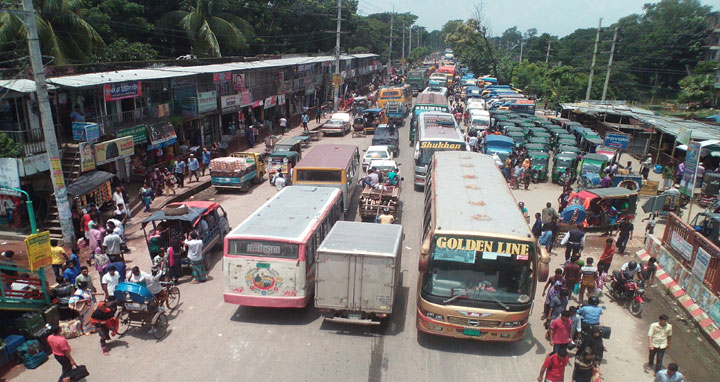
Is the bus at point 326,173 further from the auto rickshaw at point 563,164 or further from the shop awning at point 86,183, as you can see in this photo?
the auto rickshaw at point 563,164

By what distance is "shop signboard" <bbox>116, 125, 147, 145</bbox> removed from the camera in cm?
1968

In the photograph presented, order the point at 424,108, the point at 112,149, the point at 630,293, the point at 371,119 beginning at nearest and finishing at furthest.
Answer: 1. the point at 630,293
2. the point at 112,149
3. the point at 424,108
4. the point at 371,119

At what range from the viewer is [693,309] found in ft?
39.1

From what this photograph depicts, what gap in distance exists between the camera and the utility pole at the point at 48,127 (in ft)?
43.8

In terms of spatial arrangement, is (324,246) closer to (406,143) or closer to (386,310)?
(386,310)

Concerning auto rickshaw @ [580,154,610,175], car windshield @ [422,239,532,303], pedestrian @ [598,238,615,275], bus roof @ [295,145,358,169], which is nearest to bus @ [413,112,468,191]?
bus roof @ [295,145,358,169]

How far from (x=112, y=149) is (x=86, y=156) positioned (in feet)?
5.11

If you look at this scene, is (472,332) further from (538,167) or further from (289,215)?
(538,167)

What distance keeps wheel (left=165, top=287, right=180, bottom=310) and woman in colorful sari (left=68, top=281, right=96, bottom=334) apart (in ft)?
5.47

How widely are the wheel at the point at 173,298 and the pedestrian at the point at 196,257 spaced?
113 cm

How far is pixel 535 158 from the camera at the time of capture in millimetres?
24969

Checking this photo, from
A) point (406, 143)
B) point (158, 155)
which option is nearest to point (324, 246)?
point (158, 155)

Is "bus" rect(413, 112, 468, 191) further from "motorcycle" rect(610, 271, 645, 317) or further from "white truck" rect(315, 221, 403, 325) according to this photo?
"white truck" rect(315, 221, 403, 325)

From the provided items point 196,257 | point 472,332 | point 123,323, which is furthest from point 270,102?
point 472,332
